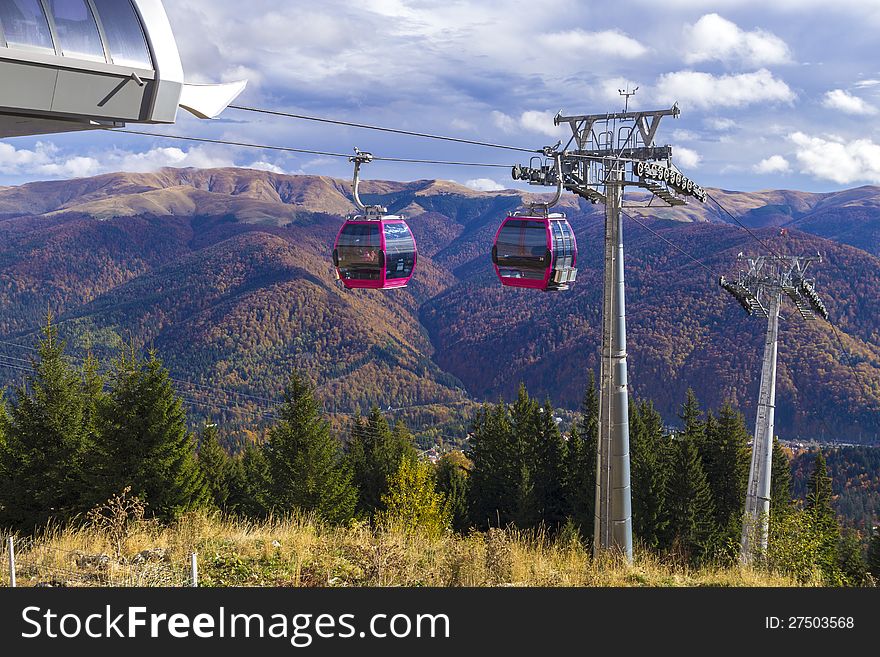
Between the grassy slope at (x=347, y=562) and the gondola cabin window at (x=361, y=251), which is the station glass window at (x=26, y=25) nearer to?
the grassy slope at (x=347, y=562)

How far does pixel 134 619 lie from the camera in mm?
5781

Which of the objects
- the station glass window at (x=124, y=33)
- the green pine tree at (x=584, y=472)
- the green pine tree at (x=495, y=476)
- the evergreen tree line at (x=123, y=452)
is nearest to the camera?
the station glass window at (x=124, y=33)

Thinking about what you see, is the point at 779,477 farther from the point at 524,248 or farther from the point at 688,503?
the point at 524,248

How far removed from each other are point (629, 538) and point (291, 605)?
7811 mm

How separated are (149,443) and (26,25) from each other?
1752cm

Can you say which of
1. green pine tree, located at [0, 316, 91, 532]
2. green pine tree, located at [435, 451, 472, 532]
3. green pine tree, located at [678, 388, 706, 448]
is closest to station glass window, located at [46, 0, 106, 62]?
green pine tree, located at [0, 316, 91, 532]

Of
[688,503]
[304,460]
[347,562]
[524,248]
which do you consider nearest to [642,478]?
[688,503]

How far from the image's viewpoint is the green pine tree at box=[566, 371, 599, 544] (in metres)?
31.9

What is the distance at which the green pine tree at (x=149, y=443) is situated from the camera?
67.6 feet

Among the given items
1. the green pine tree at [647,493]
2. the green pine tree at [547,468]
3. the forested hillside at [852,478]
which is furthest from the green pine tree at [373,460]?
the forested hillside at [852,478]

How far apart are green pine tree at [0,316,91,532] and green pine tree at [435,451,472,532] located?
1447cm

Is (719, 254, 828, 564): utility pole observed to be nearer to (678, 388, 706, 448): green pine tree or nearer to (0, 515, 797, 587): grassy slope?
(0, 515, 797, 587): grassy slope

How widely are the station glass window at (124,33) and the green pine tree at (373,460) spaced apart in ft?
107

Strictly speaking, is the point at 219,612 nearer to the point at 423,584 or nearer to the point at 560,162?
the point at 423,584
